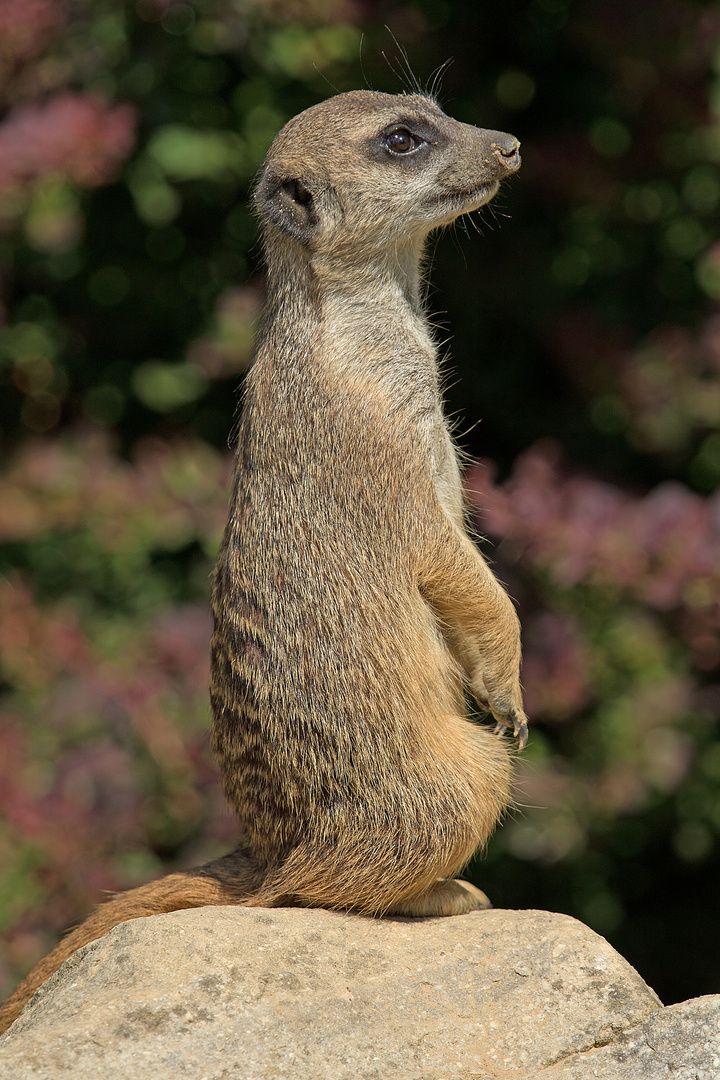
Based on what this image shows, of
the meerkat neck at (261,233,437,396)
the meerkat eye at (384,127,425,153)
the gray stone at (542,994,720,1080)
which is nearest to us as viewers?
the gray stone at (542,994,720,1080)

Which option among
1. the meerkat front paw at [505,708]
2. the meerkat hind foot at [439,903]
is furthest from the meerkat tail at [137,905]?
the meerkat front paw at [505,708]

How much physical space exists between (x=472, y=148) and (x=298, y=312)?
64 centimetres

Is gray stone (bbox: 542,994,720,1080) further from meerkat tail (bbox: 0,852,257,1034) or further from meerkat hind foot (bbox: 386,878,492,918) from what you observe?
meerkat tail (bbox: 0,852,257,1034)

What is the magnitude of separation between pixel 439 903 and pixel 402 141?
202 centimetres

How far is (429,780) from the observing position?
265cm

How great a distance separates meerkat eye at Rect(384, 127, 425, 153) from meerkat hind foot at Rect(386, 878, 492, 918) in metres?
1.95

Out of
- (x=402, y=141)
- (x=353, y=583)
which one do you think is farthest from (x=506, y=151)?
(x=353, y=583)

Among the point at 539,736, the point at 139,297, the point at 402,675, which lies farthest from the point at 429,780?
the point at 139,297

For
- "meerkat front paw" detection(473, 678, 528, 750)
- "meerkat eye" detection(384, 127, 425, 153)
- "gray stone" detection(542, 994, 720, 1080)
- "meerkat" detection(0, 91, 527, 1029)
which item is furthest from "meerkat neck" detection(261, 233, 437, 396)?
"gray stone" detection(542, 994, 720, 1080)

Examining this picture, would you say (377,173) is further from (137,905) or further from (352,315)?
(137,905)

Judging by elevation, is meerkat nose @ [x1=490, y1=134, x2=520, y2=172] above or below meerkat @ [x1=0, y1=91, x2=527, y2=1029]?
above

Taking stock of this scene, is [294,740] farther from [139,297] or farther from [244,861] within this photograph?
[139,297]

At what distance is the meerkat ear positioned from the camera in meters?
2.98

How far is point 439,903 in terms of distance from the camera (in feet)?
9.12
